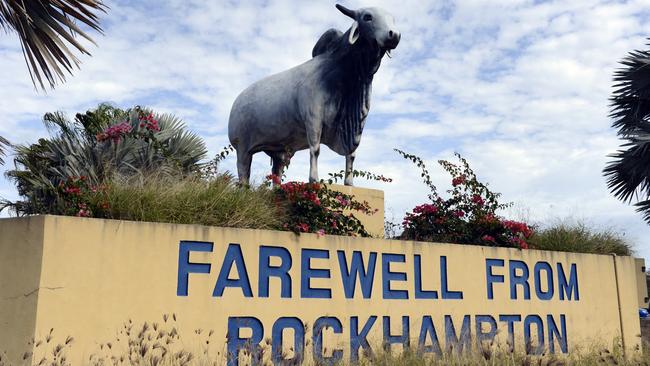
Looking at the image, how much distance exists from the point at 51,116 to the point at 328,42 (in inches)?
274

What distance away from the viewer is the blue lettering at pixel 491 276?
9141 mm

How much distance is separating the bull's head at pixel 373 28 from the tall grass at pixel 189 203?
8.62 feet

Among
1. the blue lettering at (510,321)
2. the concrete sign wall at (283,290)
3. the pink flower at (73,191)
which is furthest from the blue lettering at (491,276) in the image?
the pink flower at (73,191)

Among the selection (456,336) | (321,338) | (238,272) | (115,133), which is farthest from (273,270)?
(115,133)

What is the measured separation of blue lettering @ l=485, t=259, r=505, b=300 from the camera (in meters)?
9.14

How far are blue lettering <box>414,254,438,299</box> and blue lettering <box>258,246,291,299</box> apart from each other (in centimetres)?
187

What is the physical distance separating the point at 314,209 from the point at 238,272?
1.50m

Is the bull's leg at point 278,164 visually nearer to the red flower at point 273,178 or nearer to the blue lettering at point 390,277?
the red flower at point 273,178

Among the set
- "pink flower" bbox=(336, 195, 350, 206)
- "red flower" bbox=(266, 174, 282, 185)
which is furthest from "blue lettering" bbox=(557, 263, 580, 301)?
"red flower" bbox=(266, 174, 282, 185)

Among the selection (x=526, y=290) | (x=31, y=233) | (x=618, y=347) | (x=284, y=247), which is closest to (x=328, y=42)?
(x=284, y=247)

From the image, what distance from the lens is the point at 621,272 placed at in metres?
11.1

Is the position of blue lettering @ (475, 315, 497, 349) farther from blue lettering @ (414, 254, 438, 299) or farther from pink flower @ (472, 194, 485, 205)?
pink flower @ (472, 194, 485, 205)

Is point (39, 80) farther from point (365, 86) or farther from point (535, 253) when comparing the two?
point (535, 253)

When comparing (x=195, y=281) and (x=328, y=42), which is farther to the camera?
(x=328, y=42)
